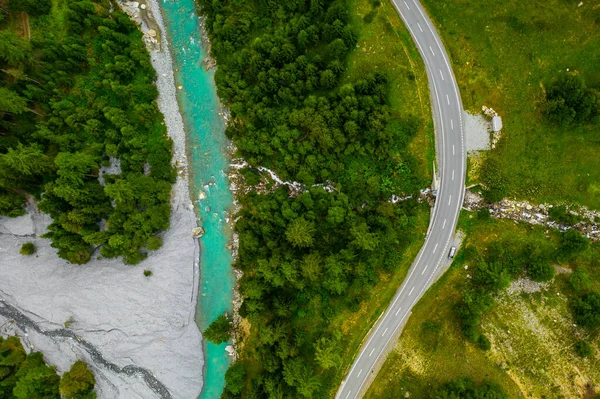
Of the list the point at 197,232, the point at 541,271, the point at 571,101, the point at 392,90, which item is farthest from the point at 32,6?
the point at 541,271

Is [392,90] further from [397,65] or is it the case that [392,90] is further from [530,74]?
[530,74]

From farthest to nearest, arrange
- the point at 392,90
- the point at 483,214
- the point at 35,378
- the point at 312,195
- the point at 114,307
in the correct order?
the point at 114,307 → the point at 312,195 → the point at 392,90 → the point at 35,378 → the point at 483,214

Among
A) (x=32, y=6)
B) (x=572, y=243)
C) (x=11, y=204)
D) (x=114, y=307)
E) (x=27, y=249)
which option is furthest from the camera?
(x=32, y=6)

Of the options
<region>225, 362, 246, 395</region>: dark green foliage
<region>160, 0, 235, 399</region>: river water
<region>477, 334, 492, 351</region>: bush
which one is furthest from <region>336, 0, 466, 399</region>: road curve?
<region>160, 0, 235, 399</region>: river water

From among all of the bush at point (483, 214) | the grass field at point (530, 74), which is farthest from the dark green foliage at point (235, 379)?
the grass field at point (530, 74)

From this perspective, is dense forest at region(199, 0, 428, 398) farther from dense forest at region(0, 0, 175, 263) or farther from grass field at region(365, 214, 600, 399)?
dense forest at region(0, 0, 175, 263)

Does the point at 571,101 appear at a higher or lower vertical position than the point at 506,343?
higher
